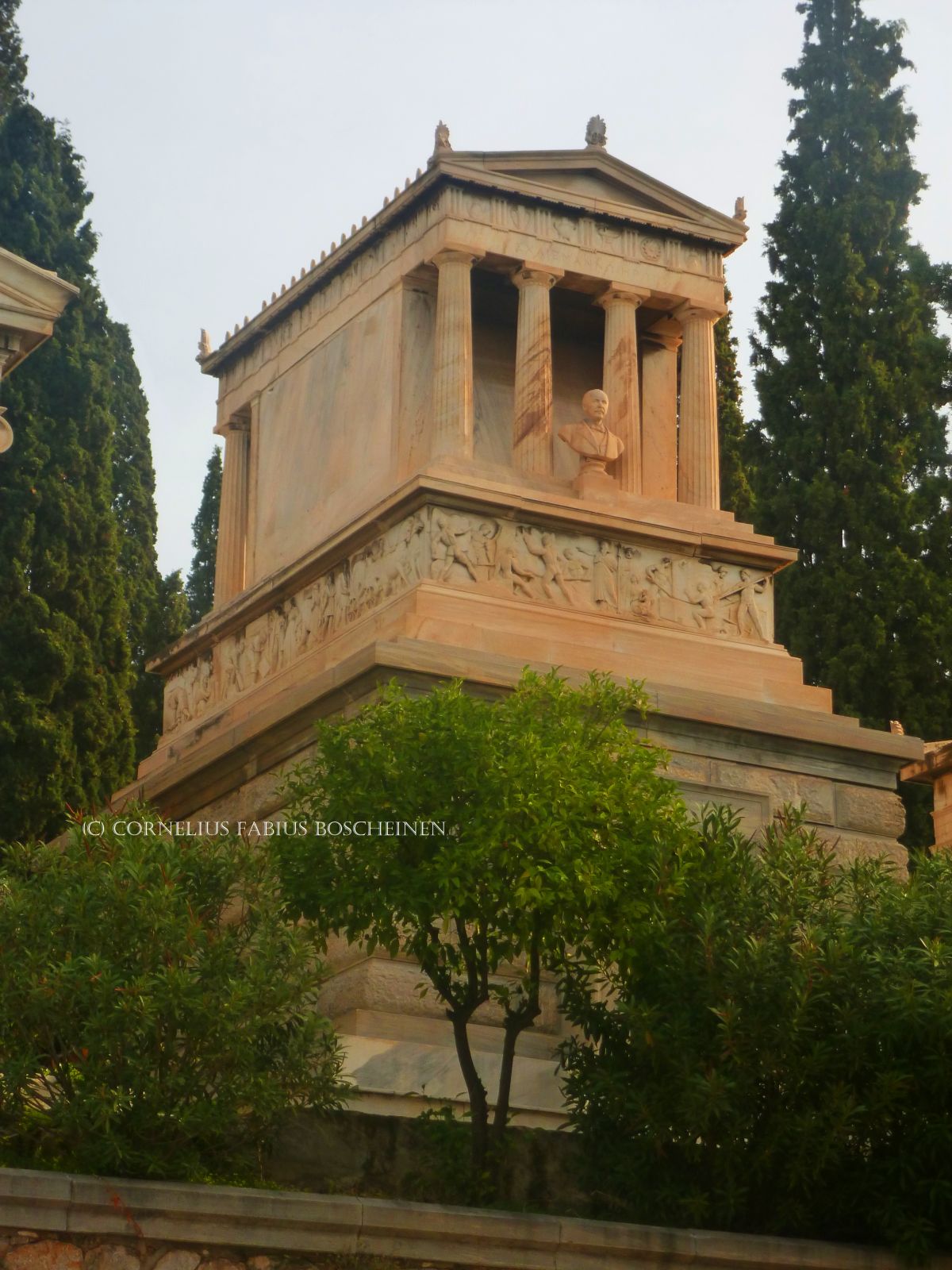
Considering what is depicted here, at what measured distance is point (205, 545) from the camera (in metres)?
38.7

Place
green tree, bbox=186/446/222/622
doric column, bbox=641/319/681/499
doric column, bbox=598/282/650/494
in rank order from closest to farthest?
doric column, bbox=598/282/650/494
doric column, bbox=641/319/681/499
green tree, bbox=186/446/222/622

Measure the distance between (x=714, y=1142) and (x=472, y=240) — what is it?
421 inches

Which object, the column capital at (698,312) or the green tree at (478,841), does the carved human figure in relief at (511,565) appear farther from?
the green tree at (478,841)

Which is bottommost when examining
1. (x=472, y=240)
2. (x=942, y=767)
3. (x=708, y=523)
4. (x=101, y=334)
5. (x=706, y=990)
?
(x=706, y=990)

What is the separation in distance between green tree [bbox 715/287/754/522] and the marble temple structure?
6281mm

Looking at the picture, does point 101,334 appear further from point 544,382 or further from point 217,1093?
point 217,1093

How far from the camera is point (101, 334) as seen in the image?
1261 inches

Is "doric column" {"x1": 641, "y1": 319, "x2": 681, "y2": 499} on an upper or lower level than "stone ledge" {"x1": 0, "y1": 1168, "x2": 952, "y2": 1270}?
upper

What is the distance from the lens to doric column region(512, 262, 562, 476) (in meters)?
21.2

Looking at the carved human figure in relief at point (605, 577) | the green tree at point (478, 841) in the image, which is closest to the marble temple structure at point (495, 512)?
the carved human figure in relief at point (605, 577)

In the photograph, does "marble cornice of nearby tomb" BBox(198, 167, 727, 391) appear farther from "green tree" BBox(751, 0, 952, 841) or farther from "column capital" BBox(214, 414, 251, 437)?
"green tree" BBox(751, 0, 952, 841)

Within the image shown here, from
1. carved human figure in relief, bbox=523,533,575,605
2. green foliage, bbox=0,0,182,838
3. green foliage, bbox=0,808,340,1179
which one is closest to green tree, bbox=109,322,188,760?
green foliage, bbox=0,0,182,838

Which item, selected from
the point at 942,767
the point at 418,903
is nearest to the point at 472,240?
the point at 942,767

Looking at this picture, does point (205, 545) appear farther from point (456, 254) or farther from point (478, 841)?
point (478, 841)
